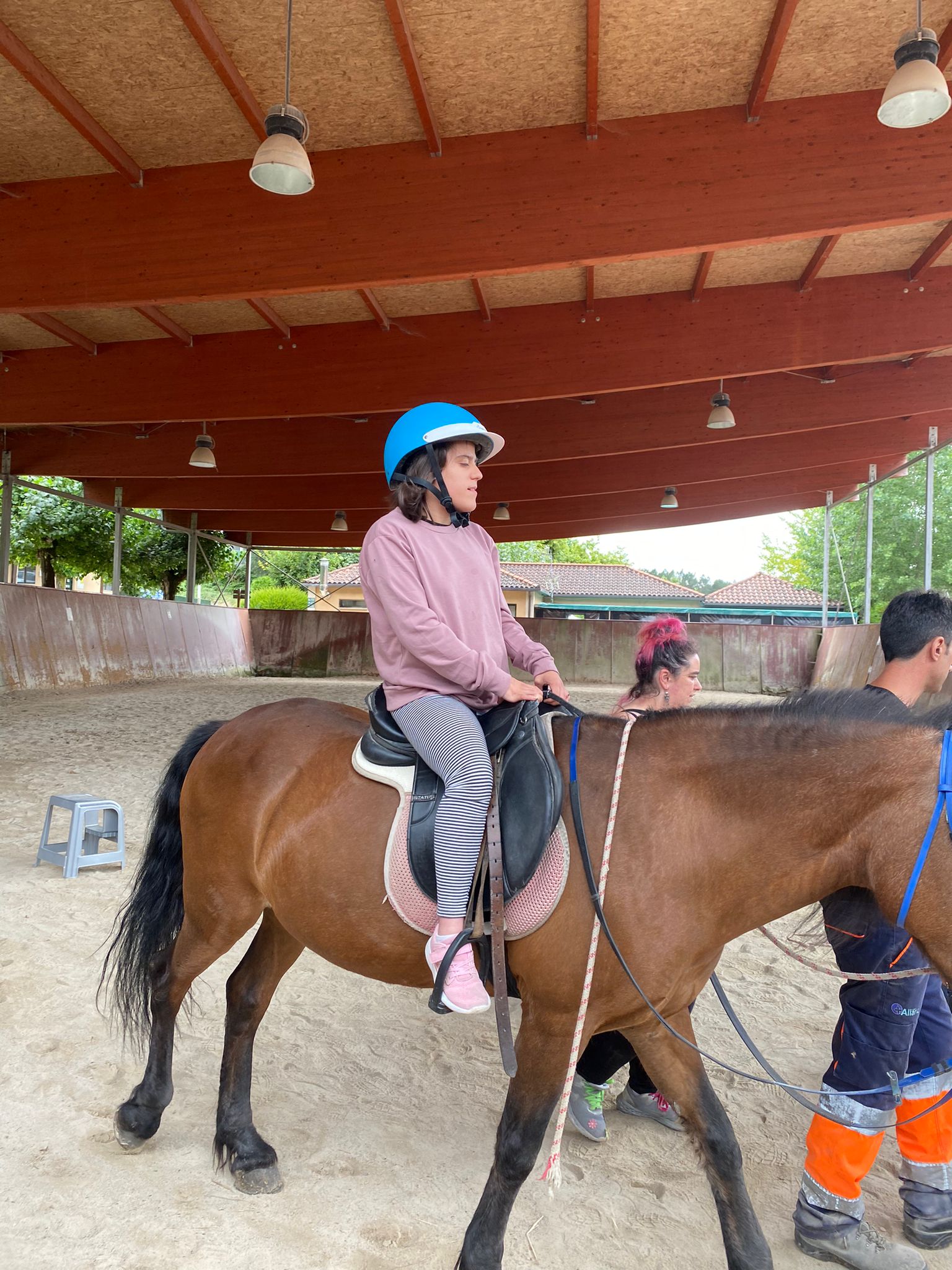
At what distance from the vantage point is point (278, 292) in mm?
7121

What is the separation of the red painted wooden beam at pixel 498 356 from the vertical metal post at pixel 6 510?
19.6ft

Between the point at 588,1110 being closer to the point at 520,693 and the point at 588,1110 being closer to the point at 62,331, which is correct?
the point at 520,693

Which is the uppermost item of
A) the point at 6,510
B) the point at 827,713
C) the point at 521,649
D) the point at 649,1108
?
the point at 6,510

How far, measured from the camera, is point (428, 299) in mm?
9766

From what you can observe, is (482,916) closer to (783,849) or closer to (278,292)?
(783,849)

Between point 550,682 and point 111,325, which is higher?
point 111,325

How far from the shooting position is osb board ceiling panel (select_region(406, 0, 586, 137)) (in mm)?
5312

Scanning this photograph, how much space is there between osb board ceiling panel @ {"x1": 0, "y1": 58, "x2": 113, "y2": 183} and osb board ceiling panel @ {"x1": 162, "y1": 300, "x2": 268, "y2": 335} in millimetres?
2618

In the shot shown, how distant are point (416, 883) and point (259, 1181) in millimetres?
1096

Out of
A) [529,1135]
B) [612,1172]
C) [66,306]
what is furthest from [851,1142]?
[66,306]

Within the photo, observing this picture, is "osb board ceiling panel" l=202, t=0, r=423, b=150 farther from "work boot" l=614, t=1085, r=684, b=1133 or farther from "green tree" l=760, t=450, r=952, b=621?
"green tree" l=760, t=450, r=952, b=621

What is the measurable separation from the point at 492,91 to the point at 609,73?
0.82m

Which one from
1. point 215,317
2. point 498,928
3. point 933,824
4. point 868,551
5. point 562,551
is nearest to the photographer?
point 933,824

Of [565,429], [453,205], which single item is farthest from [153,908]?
[565,429]
